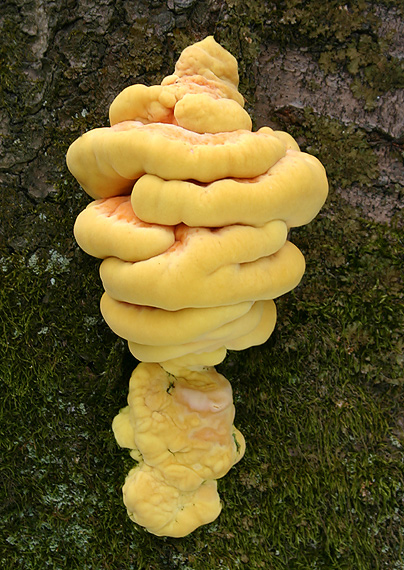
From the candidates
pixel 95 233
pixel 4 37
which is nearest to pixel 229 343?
pixel 95 233

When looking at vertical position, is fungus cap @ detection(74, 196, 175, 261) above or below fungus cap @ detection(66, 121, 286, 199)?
below

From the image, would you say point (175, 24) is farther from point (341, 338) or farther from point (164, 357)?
point (341, 338)

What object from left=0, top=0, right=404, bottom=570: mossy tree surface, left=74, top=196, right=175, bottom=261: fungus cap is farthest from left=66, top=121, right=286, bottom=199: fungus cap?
left=0, top=0, right=404, bottom=570: mossy tree surface

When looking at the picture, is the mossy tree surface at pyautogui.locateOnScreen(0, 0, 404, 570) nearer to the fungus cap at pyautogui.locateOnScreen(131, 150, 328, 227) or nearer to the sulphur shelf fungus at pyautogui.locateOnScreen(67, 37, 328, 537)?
the sulphur shelf fungus at pyautogui.locateOnScreen(67, 37, 328, 537)

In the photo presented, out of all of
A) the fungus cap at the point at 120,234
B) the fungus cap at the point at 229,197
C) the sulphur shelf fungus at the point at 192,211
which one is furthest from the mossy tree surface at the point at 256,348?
the fungus cap at the point at 229,197

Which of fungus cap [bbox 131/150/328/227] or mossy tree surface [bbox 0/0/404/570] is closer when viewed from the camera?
fungus cap [bbox 131/150/328/227]

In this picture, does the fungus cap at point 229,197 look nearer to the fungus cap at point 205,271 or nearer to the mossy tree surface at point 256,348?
the fungus cap at point 205,271
